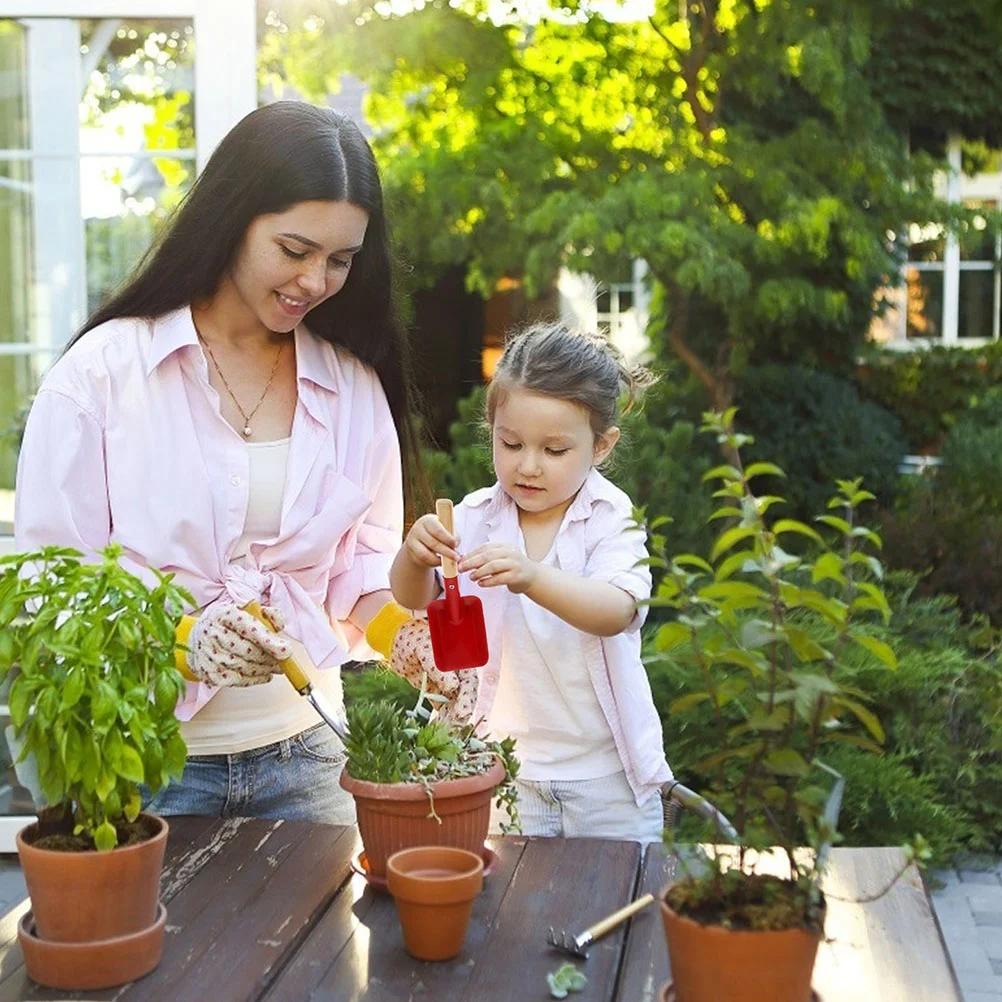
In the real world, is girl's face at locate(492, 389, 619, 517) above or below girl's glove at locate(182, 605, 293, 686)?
above

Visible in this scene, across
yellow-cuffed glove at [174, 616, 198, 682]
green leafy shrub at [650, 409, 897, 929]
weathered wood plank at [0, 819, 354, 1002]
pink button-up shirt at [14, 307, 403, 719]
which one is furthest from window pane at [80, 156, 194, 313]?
green leafy shrub at [650, 409, 897, 929]

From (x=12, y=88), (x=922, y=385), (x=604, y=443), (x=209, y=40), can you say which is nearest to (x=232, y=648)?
(x=604, y=443)

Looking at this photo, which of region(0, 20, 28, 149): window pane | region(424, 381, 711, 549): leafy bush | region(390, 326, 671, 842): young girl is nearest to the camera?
region(390, 326, 671, 842): young girl

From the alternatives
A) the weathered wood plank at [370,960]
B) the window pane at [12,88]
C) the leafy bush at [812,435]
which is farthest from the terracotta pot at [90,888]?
the leafy bush at [812,435]

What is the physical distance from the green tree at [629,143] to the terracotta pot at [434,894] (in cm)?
434

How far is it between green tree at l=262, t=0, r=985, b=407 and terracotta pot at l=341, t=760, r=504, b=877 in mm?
4219

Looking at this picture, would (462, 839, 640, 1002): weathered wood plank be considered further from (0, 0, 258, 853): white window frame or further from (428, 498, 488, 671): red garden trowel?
(0, 0, 258, 853): white window frame

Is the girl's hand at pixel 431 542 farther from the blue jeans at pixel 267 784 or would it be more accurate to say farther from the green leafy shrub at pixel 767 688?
the green leafy shrub at pixel 767 688

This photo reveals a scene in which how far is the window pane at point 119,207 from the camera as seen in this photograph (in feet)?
12.1

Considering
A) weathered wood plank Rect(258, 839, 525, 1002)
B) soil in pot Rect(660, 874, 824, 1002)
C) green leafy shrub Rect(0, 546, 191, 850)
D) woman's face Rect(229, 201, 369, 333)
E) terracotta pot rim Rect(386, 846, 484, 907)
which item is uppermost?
woman's face Rect(229, 201, 369, 333)

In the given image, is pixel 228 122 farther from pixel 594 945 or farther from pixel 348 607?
pixel 594 945

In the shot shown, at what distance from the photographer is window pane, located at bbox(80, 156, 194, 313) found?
369 cm

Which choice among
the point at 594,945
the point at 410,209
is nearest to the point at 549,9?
the point at 410,209

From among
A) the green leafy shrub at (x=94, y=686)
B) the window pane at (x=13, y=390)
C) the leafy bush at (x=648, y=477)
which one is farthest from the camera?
the leafy bush at (x=648, y=477)
